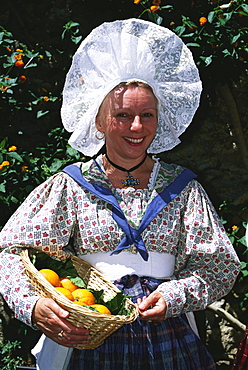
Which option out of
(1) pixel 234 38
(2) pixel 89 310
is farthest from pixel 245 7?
(2) pixel 89 310

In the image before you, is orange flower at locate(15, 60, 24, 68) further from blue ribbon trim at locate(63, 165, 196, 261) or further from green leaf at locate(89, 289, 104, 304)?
green leaf at locate(89, 289, 104, 304)

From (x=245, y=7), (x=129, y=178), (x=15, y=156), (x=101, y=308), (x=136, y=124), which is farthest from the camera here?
(x=245, y=7)

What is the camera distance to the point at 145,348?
2.01 m

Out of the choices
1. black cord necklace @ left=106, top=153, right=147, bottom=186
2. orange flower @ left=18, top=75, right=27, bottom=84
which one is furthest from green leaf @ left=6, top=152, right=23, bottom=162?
black cord necklace @ left=106, top=153, right=147, bottom=186

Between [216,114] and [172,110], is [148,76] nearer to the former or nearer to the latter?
[172,110]

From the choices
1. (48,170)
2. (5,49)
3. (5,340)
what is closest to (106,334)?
(48,170)

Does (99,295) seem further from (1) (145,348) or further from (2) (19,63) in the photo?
(2) (19,63)

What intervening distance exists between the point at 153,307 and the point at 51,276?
0.34 meters

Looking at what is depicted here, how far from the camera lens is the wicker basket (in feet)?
5.70

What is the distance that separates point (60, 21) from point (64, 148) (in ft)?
2.58

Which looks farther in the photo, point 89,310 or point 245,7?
point 245,7

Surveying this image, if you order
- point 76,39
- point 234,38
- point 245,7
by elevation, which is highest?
point 245,7

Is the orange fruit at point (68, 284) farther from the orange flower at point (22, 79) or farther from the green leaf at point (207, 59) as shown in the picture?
the green leaf at point (207, 59)

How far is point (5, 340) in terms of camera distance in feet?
10.7
